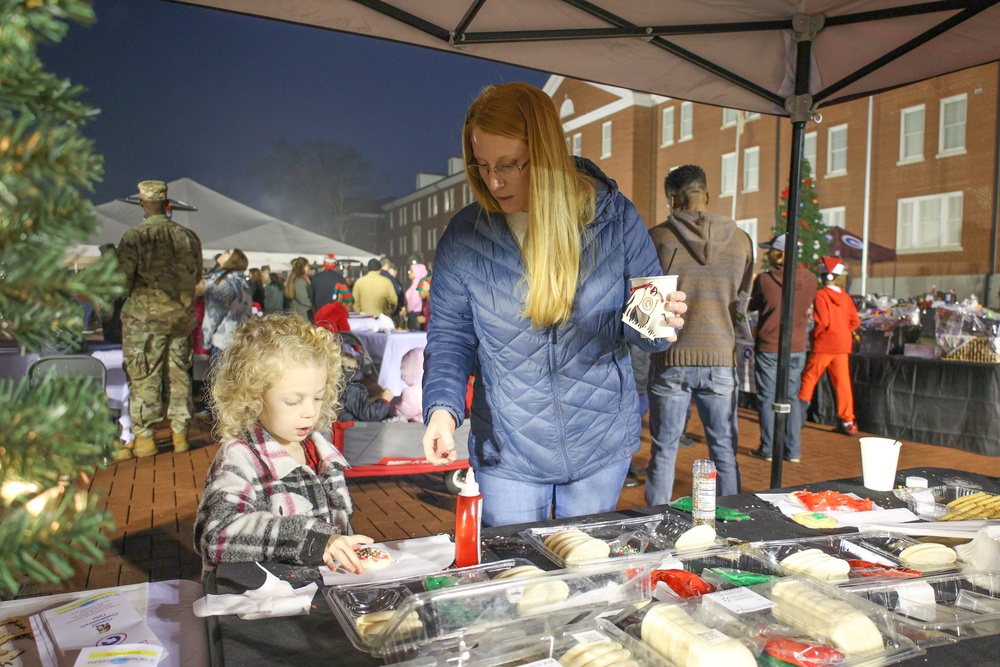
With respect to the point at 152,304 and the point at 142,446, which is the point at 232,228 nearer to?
the point at 152,304

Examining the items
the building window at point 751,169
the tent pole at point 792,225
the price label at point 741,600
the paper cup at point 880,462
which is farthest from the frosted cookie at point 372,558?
the building window at point 751,169

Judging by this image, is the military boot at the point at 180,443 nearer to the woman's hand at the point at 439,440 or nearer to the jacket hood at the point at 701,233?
the jacket hood at the point at 701,233

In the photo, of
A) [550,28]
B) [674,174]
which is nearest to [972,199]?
[674,174]

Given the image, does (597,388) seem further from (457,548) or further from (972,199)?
(972,199)

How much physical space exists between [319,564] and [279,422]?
38cm

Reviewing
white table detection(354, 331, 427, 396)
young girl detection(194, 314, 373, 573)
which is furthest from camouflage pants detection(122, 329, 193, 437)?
young girl detection(194, 314, 373, 573)

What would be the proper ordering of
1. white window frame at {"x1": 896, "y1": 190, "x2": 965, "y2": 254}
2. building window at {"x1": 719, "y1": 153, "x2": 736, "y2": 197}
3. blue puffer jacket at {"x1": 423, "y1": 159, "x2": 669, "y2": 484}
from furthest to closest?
building window at {"x1": 719, "y1": 153, "x2": 736, "y2": 197}, white window frame at {"x1": 896, "y1": 190, "x2": 965, "y2": 254}, blue puffer jacket at {"x1": 423, "y1": 159, "x2": 669, "y2": 484}

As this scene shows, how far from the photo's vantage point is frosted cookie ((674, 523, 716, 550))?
4.90 feet

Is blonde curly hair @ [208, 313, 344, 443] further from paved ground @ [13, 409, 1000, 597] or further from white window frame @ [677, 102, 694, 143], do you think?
white window frame @ [677, 102, 694, 143]

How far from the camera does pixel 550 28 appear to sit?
8.76ft

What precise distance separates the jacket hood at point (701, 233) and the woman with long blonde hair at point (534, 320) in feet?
5.93

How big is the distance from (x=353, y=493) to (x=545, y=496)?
294cm

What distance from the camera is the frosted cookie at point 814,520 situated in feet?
5.75

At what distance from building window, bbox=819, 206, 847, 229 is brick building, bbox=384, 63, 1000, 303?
4 centimetres
